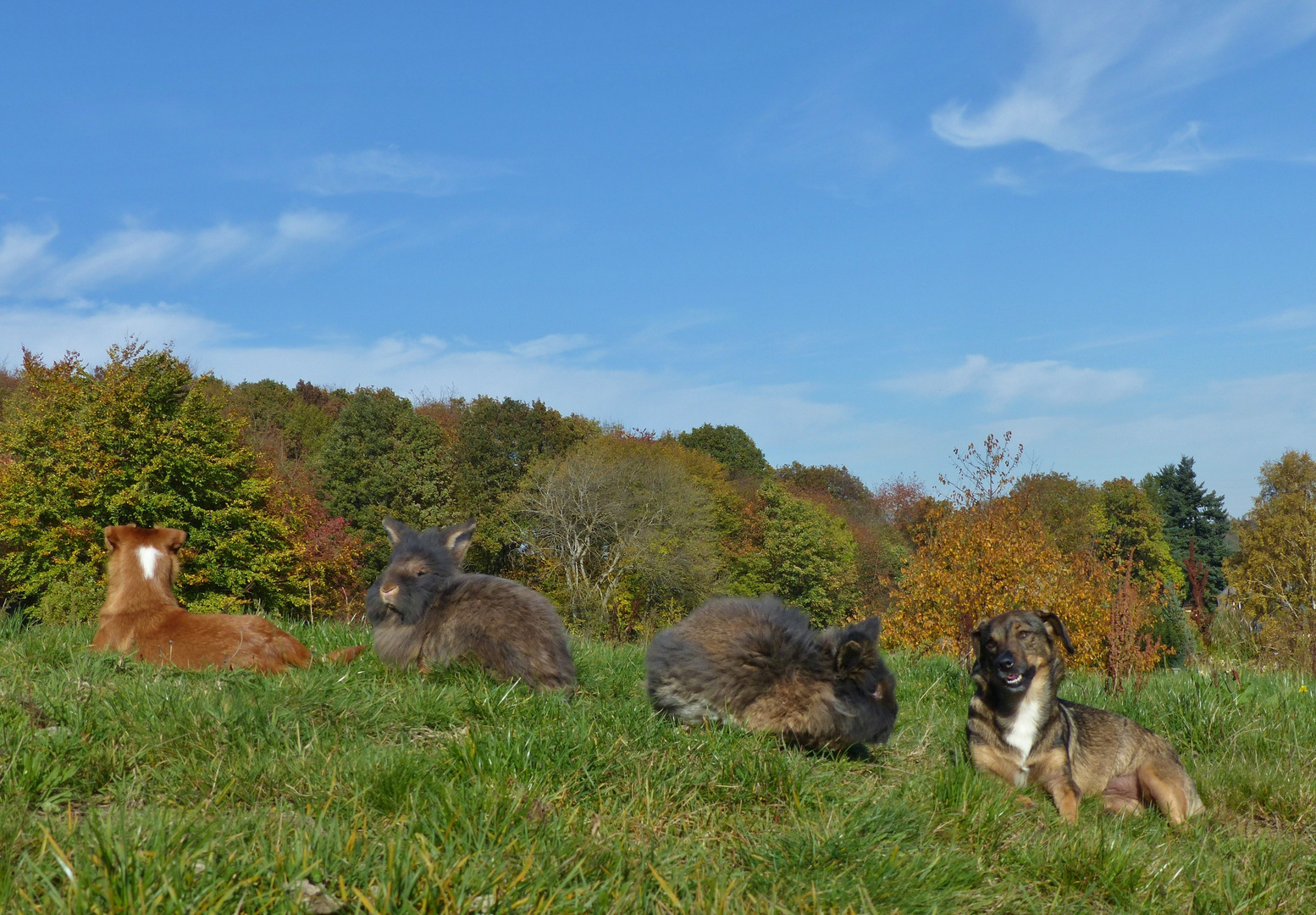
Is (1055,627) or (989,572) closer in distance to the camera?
(1055,627)

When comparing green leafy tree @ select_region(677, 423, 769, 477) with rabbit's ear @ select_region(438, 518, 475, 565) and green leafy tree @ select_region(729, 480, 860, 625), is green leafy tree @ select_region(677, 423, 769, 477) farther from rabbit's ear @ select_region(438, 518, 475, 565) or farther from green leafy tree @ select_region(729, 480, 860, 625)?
rabbit's ear @ select_region(438, 518, 475, 565)

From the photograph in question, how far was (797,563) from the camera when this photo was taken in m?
69.7

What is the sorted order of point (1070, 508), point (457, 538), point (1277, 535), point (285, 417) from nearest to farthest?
point (457, 538) → point (1277, 535) → point (285, 417) → point (1070, 508)

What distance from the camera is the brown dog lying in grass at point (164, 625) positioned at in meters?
6.45

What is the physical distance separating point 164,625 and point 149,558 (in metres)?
0.60

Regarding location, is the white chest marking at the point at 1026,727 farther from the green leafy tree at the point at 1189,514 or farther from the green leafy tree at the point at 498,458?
the green leafy tree at the point at 1189,514

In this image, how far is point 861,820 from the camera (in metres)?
4.13

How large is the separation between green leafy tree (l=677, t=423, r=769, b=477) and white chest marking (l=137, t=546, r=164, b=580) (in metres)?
82.8

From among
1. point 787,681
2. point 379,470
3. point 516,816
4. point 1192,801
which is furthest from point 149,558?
point 379,470

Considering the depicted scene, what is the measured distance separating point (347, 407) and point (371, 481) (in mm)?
5174

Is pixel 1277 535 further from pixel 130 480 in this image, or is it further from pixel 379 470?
pixel 130 480

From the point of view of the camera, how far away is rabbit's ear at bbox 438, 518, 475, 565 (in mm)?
7465

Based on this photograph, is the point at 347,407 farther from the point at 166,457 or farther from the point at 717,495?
the point at 717,495

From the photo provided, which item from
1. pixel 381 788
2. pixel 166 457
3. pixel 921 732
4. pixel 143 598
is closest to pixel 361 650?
pixel 143 598
